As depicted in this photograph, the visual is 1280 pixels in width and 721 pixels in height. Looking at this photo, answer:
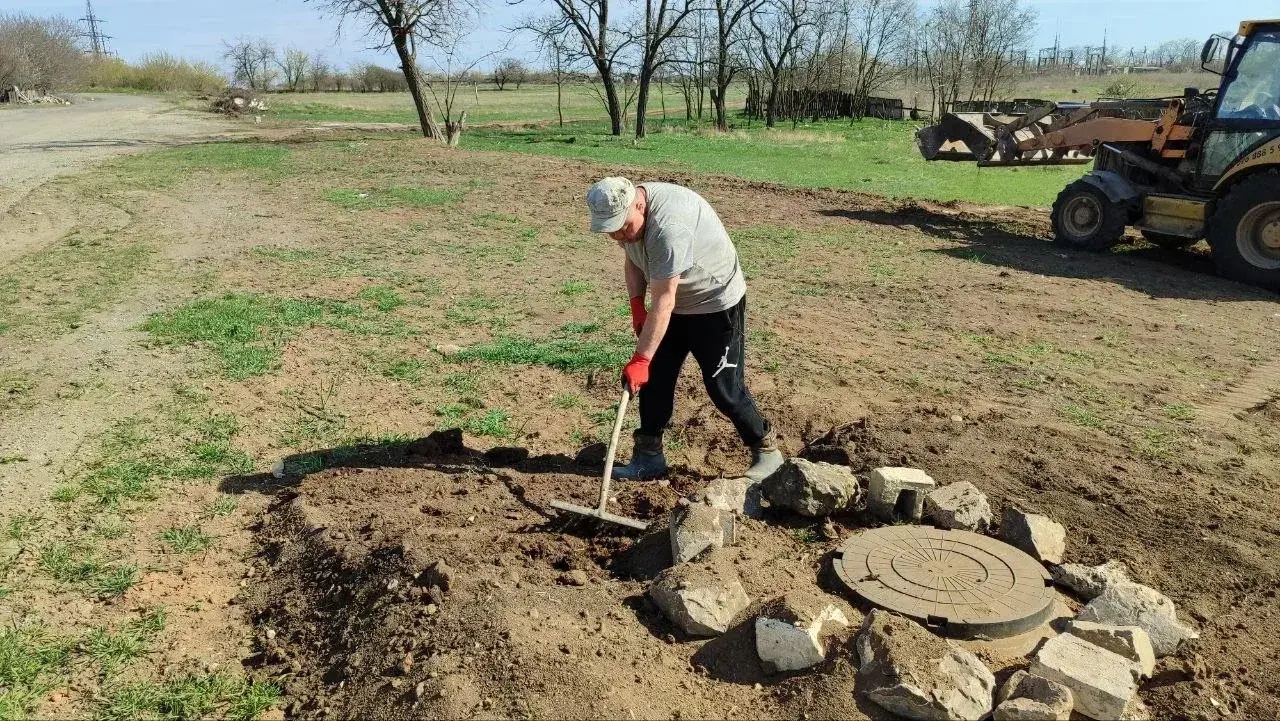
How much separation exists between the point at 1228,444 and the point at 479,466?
431 centimetres

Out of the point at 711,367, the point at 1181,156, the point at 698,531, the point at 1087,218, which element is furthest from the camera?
the point at 1087,218

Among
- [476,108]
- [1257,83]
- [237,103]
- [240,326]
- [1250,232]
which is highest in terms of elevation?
[476,108]

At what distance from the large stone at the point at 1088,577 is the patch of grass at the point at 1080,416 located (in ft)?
6.34

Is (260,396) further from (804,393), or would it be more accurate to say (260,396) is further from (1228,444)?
(1228,444)

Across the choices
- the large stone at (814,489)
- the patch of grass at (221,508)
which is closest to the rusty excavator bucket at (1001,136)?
the large stone at (814,489)

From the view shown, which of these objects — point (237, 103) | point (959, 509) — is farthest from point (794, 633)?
point (237, 103)

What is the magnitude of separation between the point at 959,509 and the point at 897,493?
0.91 ft

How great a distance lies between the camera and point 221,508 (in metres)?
4.35

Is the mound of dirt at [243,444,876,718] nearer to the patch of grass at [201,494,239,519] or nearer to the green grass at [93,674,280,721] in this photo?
the green grass at [93,674,280,721]

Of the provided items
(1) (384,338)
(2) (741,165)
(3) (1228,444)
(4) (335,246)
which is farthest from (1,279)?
(2) (741,165)

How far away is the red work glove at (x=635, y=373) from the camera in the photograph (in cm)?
405

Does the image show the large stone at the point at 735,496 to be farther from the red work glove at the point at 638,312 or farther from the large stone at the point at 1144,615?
the large stone at the point at 1144,615

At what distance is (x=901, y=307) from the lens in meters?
8.31

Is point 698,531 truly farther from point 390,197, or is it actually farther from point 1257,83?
point 390,197
